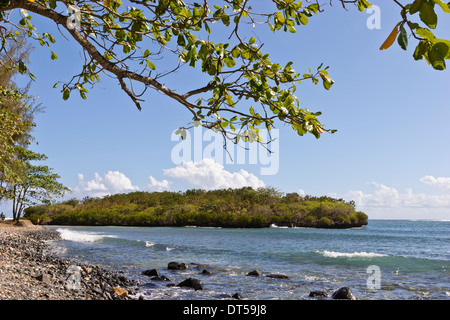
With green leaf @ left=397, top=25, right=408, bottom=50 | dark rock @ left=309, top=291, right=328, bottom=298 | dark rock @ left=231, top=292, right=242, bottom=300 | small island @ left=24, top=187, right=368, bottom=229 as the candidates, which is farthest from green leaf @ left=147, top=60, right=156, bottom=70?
small island @ left=24, top=187, right=368, bottom=229

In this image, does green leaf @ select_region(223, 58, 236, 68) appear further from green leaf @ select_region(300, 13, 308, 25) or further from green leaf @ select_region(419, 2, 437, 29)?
green leaf @ select_region(419, 2, 437, 29)

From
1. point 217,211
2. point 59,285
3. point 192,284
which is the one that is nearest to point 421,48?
point 59,285

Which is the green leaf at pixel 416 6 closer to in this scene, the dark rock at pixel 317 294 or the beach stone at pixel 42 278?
the beach stone at pixel 42 278

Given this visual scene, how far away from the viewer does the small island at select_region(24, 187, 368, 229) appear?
64.7 m

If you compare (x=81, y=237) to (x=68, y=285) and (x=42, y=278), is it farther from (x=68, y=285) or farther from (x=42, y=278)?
(x=42, y=278)

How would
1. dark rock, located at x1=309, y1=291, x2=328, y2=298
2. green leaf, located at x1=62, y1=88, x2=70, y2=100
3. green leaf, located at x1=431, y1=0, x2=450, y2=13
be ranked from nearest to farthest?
green leaf, located at x1=431, y1=0, x2=450, y2=13 < green leaf, located at x1=62, y1=88, x2=70, y2=100 < dark rock, located at x1=309, y1=291, x2=328, y2=298

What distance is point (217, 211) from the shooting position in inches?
2692

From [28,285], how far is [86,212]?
215 ft

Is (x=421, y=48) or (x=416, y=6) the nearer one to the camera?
(x=416, y=6)

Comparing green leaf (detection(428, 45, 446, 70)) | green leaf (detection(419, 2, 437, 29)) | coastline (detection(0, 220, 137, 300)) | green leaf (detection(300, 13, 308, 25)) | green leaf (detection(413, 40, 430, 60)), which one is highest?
green leaf (detection(300, 13, 308, 25))

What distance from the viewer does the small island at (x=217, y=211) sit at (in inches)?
2547

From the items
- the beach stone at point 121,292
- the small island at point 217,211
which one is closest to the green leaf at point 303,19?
the beach stone at point 121,292
